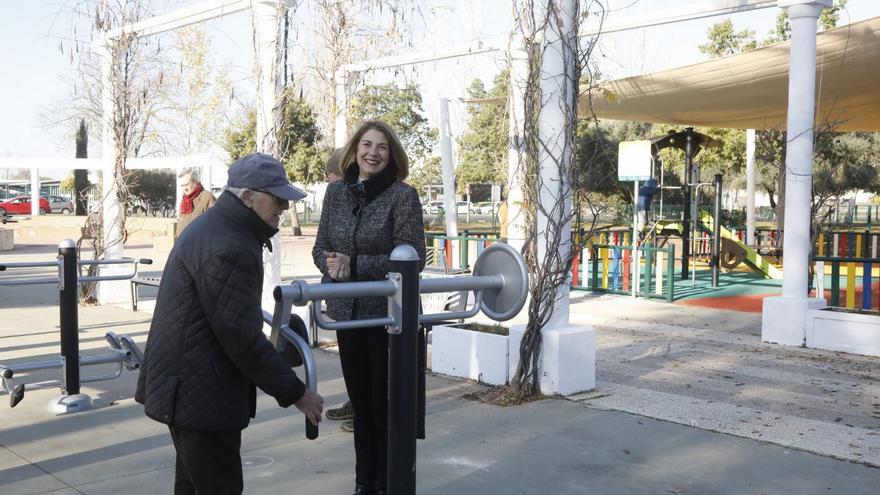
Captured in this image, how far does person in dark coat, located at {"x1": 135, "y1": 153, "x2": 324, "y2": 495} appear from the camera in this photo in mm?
2572

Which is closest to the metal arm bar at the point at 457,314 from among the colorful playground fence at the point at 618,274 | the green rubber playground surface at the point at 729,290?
the green rubber playground surface at the point at 729,290

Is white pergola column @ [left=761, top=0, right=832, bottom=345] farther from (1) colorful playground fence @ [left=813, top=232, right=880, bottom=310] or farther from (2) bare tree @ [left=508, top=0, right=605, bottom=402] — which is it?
(2) bare tree @ [left=508, top=0, right=605, bottom=402]

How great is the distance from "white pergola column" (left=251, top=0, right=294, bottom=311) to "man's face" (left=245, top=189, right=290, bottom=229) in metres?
6.07

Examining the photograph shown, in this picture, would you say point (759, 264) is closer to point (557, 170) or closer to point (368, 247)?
point (557, 170)

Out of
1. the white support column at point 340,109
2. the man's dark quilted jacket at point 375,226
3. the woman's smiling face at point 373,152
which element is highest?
the white support column at point 340,109

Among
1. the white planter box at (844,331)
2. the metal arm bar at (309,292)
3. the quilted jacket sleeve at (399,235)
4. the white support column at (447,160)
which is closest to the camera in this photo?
the metal arm bar at (309,292)

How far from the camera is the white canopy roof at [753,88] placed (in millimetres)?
9516

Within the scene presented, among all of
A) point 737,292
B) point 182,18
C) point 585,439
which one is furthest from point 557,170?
point 737,292

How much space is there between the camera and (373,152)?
4.02 meters

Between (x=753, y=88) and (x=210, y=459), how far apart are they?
10681mm

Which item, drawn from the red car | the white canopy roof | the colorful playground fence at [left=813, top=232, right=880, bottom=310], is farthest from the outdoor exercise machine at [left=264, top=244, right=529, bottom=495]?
the red car

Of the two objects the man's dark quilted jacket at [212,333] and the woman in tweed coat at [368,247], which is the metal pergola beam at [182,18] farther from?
the man's dark quilted jacket at [212,333]

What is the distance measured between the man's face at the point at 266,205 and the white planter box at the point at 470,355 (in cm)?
378

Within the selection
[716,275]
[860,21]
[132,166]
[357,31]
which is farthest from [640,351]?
[132,166]
